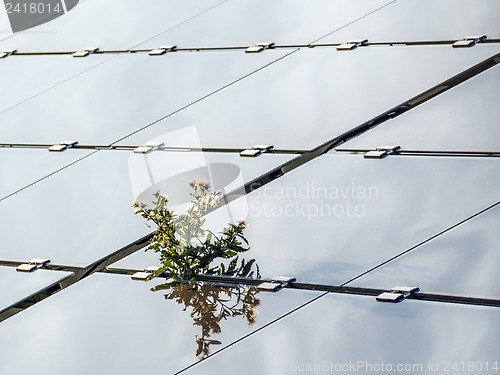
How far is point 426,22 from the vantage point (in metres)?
5.61

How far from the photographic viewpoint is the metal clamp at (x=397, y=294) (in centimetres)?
330

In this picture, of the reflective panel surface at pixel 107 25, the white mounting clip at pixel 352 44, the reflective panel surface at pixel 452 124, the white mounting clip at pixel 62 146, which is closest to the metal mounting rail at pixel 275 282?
the reflective panel surface at pixel 452 124

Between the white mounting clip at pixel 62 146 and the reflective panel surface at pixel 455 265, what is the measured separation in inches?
109

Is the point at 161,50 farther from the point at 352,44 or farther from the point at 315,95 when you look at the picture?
the point at 315,95

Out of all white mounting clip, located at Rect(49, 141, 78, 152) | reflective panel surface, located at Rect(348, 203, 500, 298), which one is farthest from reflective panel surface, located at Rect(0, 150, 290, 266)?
reflective panel surface, located at Rect(348, 203, 500, 298)

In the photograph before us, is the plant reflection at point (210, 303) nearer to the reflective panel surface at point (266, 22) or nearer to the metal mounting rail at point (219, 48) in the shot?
the metal mounting rail at point (219, 48)

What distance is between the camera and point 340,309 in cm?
336

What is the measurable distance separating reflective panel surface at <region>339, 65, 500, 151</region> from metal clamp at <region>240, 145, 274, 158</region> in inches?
18.2

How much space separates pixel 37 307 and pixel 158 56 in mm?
2950

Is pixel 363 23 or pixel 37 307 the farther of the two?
pixel 363 23

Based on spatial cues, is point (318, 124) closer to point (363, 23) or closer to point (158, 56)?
point (363, 23)

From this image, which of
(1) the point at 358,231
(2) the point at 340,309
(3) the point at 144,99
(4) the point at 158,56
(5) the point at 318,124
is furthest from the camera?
(4) the point at 158,56

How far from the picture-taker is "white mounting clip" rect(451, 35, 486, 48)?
5151mm

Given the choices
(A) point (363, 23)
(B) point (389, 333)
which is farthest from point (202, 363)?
(A) point (363, 23)
